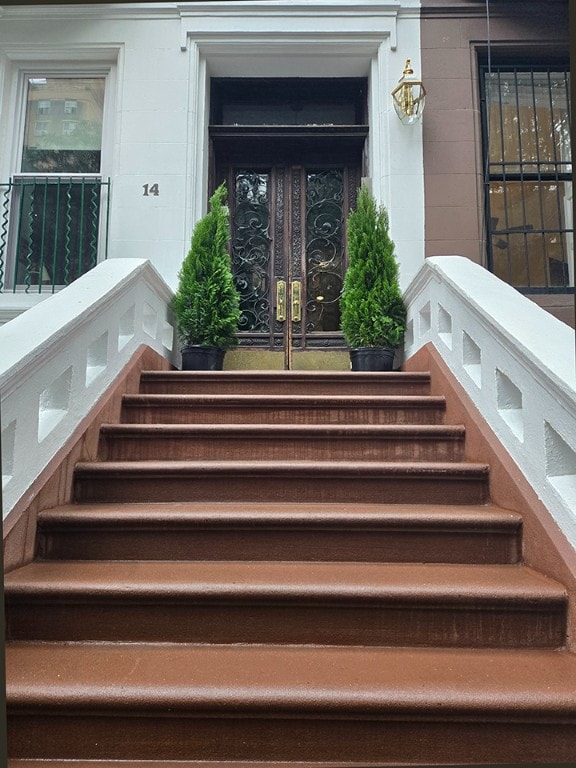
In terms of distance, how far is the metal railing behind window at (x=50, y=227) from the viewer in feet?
16.1

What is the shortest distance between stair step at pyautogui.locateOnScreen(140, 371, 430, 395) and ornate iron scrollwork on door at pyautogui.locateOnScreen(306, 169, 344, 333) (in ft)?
5.60

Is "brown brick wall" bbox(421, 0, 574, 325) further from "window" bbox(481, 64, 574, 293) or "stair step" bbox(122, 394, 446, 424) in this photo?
"stair step" bbox(122, 394, 446, 424)

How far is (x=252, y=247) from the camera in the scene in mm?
5219

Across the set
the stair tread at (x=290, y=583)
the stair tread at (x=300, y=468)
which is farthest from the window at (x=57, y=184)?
the stair tread at (x=290, y=583)

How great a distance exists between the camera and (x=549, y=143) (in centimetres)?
495

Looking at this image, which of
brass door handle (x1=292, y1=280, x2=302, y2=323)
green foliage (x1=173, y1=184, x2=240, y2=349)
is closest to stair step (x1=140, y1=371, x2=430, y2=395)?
green foliage (x1=173, y1=184, x2=240, y2=349)

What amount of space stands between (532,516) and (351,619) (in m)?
0.80

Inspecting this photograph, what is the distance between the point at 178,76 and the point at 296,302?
2.28 metres

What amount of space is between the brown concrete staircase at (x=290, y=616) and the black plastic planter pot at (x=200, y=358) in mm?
1450

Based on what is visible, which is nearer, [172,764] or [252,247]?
[172,764]

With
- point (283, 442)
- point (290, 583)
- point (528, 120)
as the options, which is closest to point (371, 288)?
point (283, 442)

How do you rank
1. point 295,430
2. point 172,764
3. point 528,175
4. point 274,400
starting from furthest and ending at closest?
point 528,175
point 274,400
point 295,430
point 172,764

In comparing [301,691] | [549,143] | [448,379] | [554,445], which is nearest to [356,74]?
[549,143]

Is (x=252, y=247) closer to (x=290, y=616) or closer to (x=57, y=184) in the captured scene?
(x=57, y=184)
